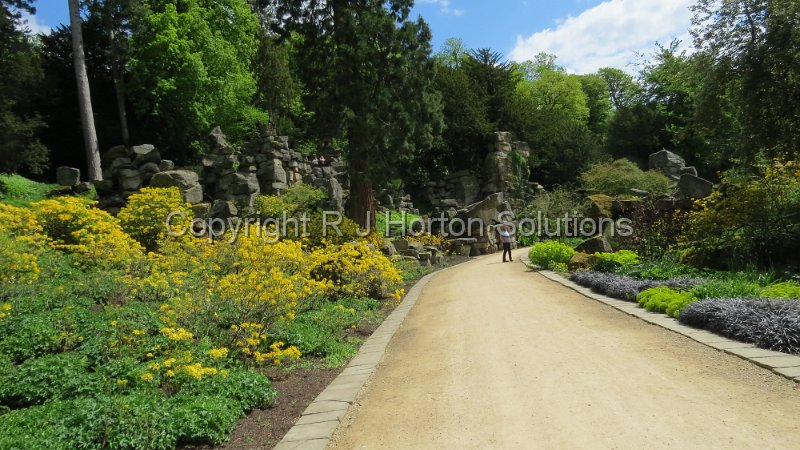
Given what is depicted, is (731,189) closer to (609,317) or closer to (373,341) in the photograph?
(609,317)

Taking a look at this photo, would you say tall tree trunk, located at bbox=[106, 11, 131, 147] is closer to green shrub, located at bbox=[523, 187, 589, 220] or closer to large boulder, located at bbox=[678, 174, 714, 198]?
green shrub, located at bbox=[523, 187, 589, 220]

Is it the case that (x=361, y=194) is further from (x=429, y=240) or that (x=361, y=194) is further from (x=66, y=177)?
(x=66, y=177)

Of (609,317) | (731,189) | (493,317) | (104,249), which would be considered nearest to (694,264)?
(731,189)

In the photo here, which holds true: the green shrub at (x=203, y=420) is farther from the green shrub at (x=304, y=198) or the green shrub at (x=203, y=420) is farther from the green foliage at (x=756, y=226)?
the green shrub at (x=304, y=198)

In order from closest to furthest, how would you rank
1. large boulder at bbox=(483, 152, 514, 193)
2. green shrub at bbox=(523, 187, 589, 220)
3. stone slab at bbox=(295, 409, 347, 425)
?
stone slab at bbox=(295, 409, 347, 425) < green shrub at bbox=(523, 187, 589, 220) < large boulder at bbox=(483, 152, 514, 193)

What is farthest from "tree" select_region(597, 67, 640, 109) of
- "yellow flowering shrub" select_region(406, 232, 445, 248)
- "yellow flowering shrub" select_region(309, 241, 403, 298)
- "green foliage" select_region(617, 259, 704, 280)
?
"yellow flowering shrub" select_region(309, 241, 403, 298)

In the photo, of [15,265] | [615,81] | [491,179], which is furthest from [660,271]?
[615,81]

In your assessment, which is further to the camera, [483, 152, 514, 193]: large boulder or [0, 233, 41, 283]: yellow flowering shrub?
[483, 152, 514, 193]: large boulder

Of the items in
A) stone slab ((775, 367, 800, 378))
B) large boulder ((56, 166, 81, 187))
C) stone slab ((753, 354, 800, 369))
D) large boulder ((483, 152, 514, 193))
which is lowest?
stone slab ((775, 367, 800, 378))

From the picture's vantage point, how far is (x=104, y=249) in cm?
803

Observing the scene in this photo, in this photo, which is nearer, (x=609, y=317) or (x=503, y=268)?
(x=609, y=317)

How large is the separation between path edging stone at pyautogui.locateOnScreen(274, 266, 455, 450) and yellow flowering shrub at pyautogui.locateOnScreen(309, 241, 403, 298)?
6.45ft

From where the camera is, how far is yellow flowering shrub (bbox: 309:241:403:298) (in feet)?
27.0

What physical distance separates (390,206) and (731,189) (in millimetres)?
13960
